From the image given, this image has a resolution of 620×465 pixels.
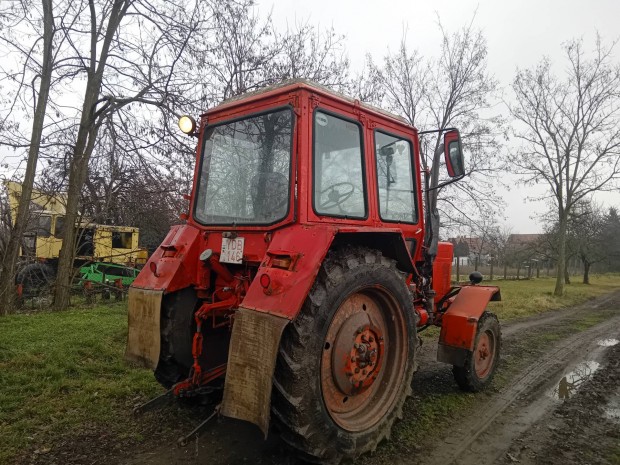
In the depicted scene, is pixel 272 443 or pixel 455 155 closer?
pixel 272 443

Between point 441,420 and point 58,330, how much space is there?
17.8 ft

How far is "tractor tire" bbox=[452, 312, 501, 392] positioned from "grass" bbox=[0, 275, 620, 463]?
17 cm

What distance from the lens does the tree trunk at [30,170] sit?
7789 millimetres

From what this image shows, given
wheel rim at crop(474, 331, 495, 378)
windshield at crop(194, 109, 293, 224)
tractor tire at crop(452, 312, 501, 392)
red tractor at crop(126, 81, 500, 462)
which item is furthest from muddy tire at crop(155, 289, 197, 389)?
wheel rim at crop(474, 331, 495, 378)

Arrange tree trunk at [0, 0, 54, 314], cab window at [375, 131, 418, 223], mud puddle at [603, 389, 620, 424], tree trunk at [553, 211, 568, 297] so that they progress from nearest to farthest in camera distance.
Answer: cab window at [375, 131, 418, 223]
mud puddle at [603, 389, 620, 424]
tree trunk at [0, 0, 54, 314]
tree trunk at [553, 211, 568, 297]

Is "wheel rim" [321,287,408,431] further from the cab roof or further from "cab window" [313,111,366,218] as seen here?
the cab roof

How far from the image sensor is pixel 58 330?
611cm

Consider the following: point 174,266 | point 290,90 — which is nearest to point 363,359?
point 174,266

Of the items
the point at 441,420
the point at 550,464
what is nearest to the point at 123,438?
the point at 441,420

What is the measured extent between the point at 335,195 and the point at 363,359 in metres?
1.24

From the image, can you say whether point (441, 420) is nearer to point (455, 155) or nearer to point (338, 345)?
point (338, 345)

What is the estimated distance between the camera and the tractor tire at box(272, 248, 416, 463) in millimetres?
2471

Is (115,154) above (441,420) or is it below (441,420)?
above

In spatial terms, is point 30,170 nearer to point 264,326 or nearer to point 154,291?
point 154,291
